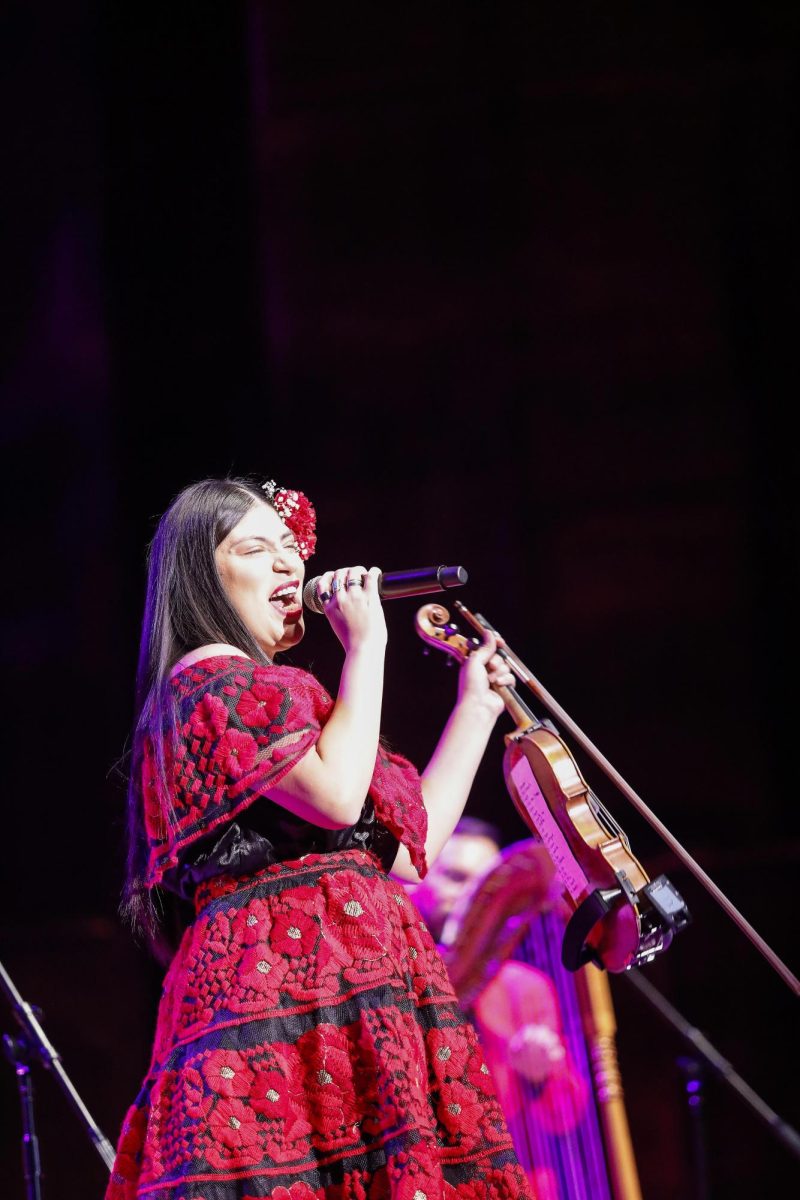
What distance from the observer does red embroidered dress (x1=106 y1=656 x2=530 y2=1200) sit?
1539 mm

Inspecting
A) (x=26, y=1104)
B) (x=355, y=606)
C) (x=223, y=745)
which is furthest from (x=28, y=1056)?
(x=355, y=606)

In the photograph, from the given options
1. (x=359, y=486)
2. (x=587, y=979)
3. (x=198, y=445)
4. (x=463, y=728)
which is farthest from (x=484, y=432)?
(x=463, y=728)

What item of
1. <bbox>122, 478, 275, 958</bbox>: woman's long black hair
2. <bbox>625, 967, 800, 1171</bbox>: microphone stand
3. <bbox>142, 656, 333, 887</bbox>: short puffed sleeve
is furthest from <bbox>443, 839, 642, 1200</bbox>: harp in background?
<bbox>142, 656, 333, 887</bbox>: short puffed sleeve

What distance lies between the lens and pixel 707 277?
4250 millimetres

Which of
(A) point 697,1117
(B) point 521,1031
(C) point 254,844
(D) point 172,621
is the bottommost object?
(A) point 697,1117

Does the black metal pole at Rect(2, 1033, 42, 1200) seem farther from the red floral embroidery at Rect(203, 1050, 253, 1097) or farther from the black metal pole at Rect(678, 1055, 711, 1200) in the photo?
the black metal pole at Rect(678, 1055, 711, 1200)

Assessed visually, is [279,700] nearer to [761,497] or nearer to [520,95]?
[761,497]

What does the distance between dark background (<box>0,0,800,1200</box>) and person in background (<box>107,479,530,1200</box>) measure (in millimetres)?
1995

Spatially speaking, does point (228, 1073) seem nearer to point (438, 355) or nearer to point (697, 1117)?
point (697, 1117)

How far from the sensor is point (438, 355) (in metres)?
4.19

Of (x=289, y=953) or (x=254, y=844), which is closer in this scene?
(x=289, y=953)

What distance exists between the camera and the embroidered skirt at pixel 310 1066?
1530 millimetres

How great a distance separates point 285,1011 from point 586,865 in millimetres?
494

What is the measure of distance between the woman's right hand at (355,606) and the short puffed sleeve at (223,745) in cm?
10
